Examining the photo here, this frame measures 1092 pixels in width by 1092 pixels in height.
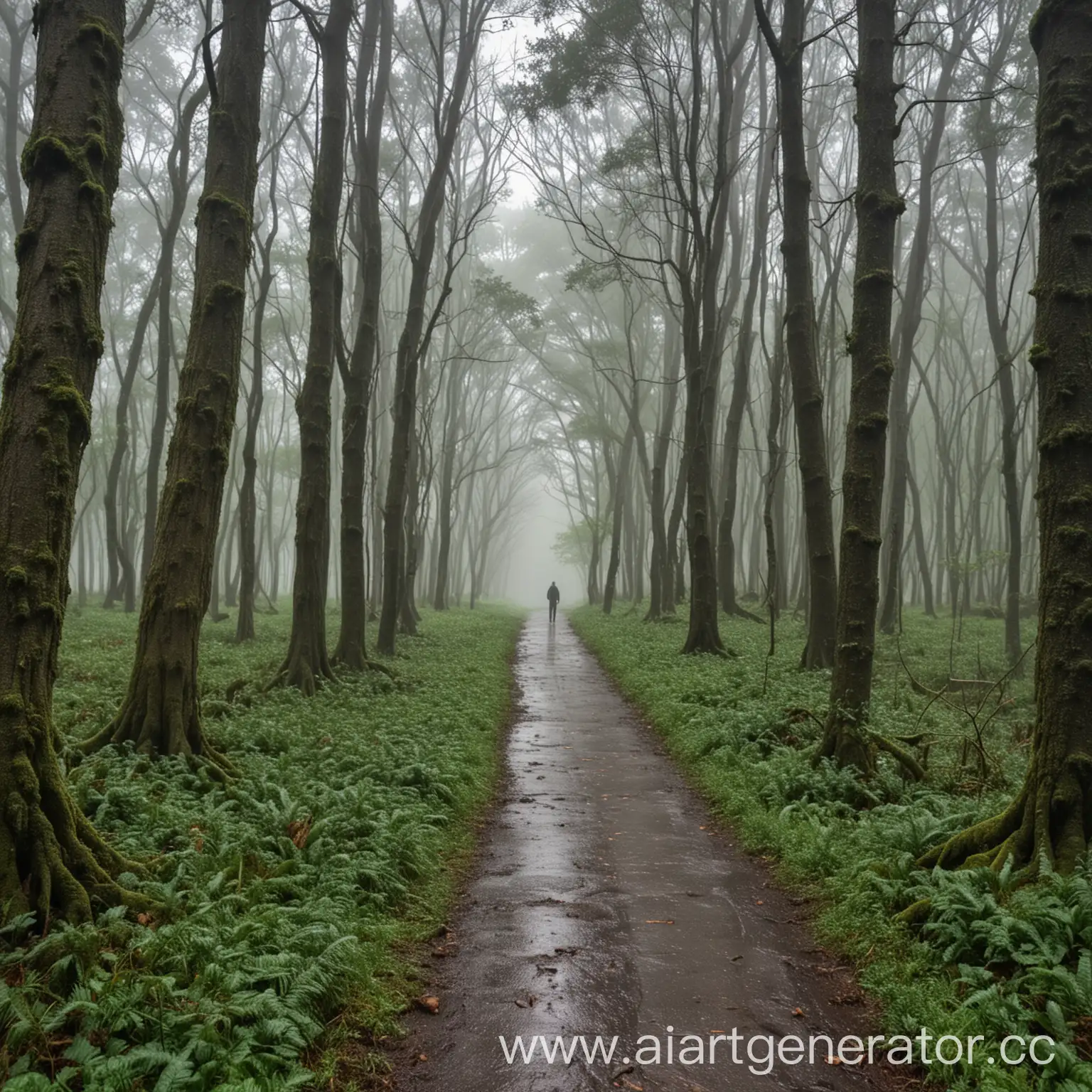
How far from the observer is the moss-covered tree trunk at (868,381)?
7.24 m

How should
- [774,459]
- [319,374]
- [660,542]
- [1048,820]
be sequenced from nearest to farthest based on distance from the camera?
[1048,820] → [319,374] → [774,459] → [660,542]

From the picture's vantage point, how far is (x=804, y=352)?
12.1 m

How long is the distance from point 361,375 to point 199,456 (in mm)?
6716

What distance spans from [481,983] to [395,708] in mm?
6108

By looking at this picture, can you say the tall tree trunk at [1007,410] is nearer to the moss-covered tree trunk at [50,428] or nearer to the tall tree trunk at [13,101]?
the moss-covered tree trunk at [50,428]

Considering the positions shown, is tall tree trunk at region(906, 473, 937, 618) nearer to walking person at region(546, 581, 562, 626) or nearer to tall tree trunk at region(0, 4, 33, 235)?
walking person at region(546, 581, 562, 626)

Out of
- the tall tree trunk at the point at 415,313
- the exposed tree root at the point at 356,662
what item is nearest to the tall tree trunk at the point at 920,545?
the tall tree trunk at the point at 415,313

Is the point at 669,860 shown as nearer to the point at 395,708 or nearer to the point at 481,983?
the point at 481,983

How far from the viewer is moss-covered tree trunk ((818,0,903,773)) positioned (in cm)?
724

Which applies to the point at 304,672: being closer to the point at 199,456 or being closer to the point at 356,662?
the point at 356,662

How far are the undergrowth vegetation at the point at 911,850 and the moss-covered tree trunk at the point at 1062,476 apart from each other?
1.31ft

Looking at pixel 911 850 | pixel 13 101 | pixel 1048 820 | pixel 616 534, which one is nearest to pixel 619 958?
pixel 911 850

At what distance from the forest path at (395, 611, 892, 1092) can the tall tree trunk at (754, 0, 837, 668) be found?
5.64m

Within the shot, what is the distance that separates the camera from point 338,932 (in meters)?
4.00
